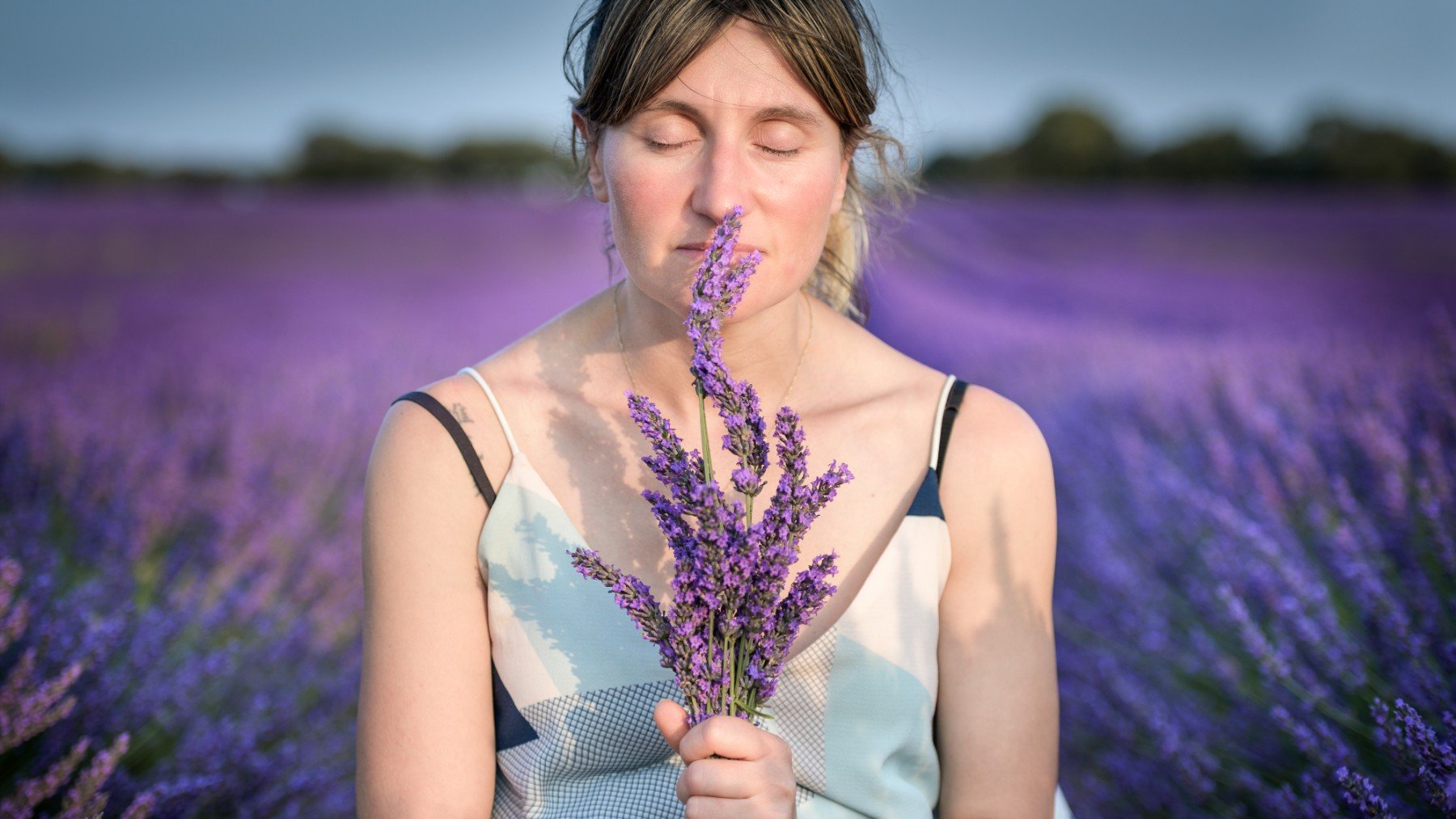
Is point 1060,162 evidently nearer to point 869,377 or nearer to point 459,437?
point 869,377

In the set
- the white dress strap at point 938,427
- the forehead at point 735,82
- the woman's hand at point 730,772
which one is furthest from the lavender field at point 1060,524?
the forehead at point 735,82

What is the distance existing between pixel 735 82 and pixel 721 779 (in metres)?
0.79

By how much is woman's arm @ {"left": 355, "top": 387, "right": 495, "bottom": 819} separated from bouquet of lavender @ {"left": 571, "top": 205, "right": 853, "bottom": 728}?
1.24ft

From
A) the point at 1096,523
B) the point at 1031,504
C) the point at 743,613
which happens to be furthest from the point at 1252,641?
the point at 1096,523

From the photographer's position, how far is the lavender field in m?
1.66

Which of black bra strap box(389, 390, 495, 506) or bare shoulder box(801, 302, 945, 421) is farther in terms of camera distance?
bare shoulder box(801, 302, 945, 421)

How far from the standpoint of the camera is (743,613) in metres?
0.99

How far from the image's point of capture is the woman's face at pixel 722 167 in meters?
1.24

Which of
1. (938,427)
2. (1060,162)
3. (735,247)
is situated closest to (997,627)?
(938,427)

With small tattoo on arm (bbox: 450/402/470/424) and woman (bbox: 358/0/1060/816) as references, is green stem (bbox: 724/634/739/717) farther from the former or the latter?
small tattoo on arm (bbox: 450/402/470/424)

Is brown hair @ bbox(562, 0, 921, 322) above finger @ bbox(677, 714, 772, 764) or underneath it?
above

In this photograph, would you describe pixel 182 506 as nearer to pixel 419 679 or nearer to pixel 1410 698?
pixel 419 679

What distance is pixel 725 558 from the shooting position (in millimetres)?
969

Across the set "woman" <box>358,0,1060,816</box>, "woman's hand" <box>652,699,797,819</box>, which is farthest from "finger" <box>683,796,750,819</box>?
"woman" <box>358,0,1060,816</box>
